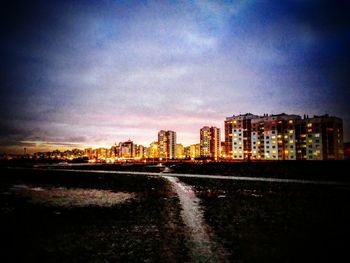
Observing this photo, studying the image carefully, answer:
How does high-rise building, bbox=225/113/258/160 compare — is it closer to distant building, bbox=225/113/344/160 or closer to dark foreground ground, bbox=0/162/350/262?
distant building, bbox=225/113/344/160

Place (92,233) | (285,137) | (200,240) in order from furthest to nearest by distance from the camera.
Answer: (285,137), (92,233), (200,240)

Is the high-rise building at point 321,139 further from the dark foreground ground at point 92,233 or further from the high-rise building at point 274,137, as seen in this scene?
the dark foreground ground at point 92,233

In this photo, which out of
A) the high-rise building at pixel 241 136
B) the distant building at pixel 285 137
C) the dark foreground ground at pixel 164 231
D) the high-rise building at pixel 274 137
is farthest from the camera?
the high-rise building at pixel 241 136

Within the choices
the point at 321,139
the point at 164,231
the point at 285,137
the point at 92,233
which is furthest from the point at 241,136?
the point at 92,233

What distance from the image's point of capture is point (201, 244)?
8141 millimetres

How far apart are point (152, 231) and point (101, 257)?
279 cm

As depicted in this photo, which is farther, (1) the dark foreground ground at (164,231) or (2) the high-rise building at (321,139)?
(2) the high-rise building at (321,139)

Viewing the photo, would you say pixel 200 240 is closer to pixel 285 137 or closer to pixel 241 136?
pixel 285 137

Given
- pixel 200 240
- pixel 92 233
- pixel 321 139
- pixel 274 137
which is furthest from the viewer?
pixel 274 137

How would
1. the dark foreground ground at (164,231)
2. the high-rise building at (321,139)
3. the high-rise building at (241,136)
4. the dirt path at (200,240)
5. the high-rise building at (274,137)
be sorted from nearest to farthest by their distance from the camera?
the dirt path at (200,240)
the dark foreground ground at (164,231)
the high-rise building at (321,139)
the high-rise building at (274,137)
the high-rise building at (241,136)

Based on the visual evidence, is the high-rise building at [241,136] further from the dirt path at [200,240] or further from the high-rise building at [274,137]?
the dirt path at [200,240]

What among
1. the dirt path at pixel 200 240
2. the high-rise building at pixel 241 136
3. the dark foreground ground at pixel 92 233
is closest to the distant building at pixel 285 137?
the high-rise building at pixel 241 136

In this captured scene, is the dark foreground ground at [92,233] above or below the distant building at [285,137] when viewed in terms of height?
below

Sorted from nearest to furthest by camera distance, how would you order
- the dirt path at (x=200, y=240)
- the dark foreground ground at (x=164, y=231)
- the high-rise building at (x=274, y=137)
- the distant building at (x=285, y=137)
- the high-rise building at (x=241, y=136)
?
the dirt path at (x=200, y=240)
the dark foreground ground at (x=164, y=231)
the distant building at (x=285, y=137)
the high-rise building at (x=274, y=137)
the high-rise building at (x=241, y=136)
